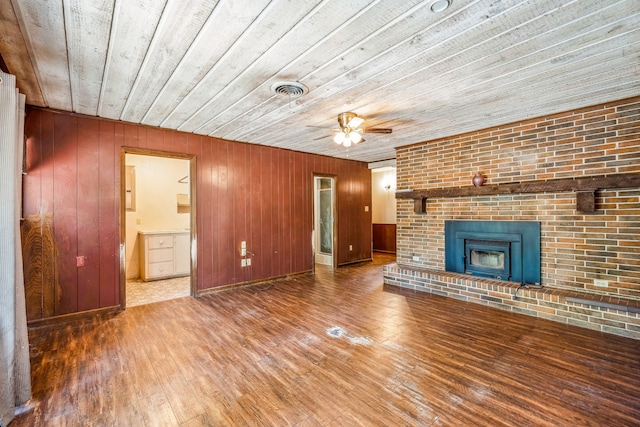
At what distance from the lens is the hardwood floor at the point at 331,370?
1.83 metres

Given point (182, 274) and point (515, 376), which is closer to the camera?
point (515, 376)

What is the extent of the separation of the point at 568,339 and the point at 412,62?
3056 millimetres

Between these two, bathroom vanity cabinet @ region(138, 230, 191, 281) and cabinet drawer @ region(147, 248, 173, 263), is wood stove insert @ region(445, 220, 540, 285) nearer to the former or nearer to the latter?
bathroom vanity cabinet @ region(138, 230, 191, 281)

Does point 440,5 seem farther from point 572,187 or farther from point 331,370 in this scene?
point 572,187

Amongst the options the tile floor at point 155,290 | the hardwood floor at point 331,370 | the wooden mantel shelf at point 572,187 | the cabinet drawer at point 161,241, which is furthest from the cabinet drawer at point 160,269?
the wooden mantel shelf at point 572,187

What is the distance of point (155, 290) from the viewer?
15.7 ft

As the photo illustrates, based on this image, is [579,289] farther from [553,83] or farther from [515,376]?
[553,83]

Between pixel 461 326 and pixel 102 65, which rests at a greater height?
pixel 102 65

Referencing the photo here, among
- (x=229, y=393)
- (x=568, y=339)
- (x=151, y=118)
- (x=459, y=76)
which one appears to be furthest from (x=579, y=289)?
(x=151, y=118)

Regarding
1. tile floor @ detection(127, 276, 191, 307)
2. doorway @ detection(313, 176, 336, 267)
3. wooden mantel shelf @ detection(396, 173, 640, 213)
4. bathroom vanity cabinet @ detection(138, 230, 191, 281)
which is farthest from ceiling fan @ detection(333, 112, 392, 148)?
bathroom vanity cabinet @ detection(138, 230, 191, 281)

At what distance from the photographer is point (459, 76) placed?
98.8 inches

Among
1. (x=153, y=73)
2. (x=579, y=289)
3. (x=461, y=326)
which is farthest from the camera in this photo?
(x=579, y=289)

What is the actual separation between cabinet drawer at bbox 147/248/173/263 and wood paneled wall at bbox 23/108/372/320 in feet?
4.87

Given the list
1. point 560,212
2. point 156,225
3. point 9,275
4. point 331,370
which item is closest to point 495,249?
point 560,212
